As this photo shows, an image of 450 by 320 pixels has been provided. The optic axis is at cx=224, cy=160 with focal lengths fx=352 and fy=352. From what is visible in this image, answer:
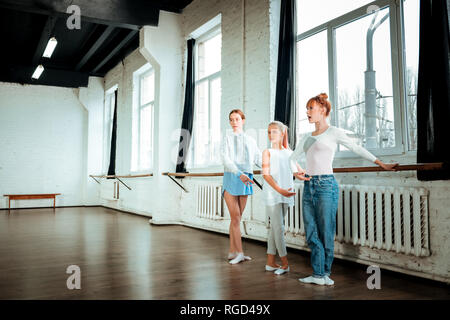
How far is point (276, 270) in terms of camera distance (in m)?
2.76

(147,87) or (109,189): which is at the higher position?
(147,87)

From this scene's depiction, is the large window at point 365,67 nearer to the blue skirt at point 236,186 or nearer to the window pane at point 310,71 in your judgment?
the window pane at point 310,71

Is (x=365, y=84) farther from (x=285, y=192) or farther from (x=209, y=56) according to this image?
(x=209, y=56)

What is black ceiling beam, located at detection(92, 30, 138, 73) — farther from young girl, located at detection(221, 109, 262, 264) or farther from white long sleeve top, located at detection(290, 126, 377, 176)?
white long sleeve top, located at detection(290, 126, 377, 176)

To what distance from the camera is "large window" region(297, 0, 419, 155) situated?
9.82 feet

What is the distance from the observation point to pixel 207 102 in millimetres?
5949

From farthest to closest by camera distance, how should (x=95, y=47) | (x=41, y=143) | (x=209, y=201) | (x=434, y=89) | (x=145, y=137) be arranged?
1. (x=41, y=143)
2. (x=145, y=137)
3. (x=95, y=47)
4. (x=209, y=201)
5. (x=434, y=89)

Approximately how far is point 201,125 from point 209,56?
119 cm

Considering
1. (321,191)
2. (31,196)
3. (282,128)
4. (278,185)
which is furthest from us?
(31,196)

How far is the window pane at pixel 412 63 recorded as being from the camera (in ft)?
9.66

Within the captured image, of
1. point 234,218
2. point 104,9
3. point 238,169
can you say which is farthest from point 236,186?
point 104,9

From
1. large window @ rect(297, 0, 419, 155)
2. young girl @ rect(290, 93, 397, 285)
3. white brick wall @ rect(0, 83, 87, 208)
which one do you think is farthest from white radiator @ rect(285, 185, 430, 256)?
white brick wall @ rect(0, 83, 87, 208)

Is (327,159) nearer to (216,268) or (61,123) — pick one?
(216,268)
